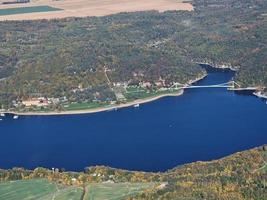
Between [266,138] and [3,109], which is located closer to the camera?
[266,138]

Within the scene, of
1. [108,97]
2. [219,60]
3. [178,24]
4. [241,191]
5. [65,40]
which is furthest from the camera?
[178,24]

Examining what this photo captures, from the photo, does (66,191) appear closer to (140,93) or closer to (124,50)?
(140,93)

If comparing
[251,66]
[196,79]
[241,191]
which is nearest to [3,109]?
[196,79]

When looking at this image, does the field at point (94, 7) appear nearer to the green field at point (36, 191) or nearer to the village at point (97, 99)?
the village at point (97, 99)

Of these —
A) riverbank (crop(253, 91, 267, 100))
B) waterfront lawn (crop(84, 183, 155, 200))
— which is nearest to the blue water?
riverbank (crop(253, 91, 267, 100))

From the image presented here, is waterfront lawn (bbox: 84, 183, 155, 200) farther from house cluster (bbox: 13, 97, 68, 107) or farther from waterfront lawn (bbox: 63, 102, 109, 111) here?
house cluster (bbox: 13, 97, 68, 107)

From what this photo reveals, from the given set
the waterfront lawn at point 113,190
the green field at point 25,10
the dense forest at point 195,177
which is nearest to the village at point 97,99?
the dense forest at point 195,177

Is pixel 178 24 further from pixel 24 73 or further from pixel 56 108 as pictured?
pixel 56 108
